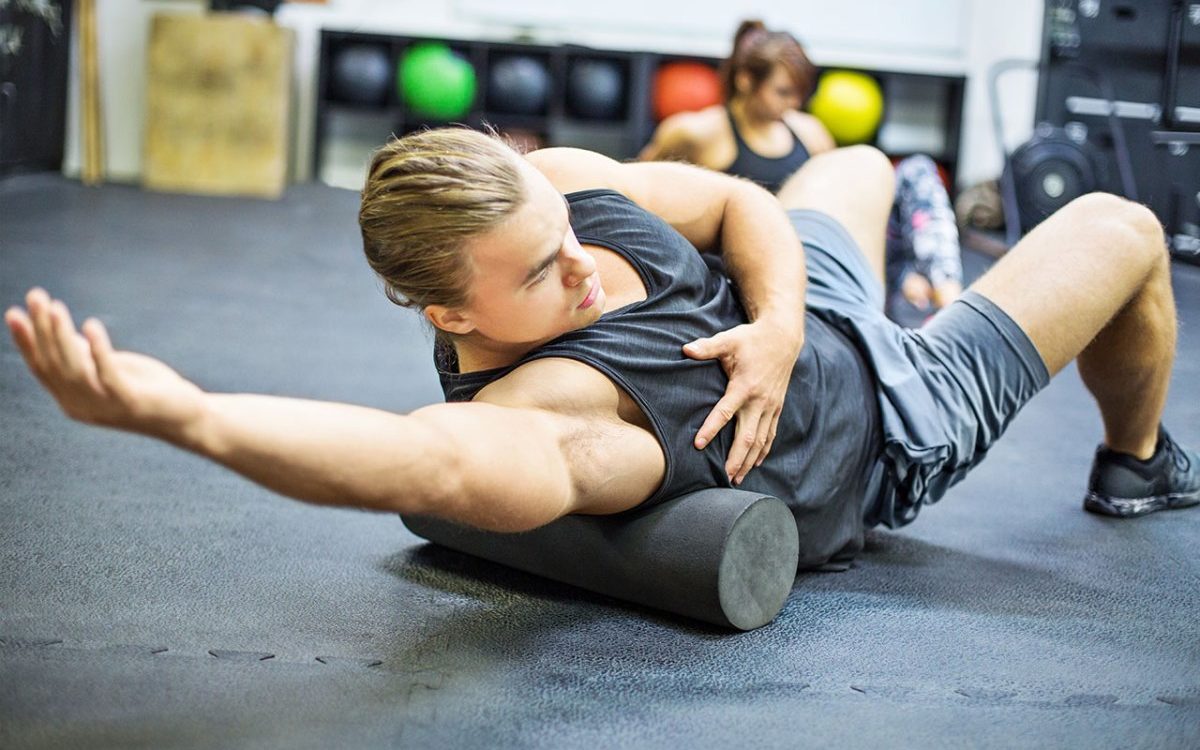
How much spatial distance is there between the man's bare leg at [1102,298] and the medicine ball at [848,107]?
498 cm

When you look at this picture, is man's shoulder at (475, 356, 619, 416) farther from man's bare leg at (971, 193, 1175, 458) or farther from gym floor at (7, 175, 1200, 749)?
man's bare leg at (971, 193, 1175, 458)

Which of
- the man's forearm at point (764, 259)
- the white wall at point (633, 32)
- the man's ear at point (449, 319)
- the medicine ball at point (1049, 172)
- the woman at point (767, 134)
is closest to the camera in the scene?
the man's ear at point (449, 319)

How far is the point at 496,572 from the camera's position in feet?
5.67

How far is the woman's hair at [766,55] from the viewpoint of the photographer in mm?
3865

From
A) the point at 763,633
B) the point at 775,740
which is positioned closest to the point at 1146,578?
the point at 763,633

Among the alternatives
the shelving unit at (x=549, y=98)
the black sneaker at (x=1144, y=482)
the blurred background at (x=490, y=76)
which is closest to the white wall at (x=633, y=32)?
the blurred background at (x=490, y=76)

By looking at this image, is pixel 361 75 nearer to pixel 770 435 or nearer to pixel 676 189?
pixel 676 189

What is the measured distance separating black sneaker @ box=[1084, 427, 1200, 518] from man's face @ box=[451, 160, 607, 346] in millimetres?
1058

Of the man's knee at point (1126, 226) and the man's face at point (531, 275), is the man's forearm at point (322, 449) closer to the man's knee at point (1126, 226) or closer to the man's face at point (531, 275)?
the man's face at point (531, 275)

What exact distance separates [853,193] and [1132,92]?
15.4 ft

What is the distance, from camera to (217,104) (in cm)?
671

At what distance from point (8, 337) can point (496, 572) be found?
1.87 meters

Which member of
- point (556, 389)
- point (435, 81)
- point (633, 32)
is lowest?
point (556, 389)

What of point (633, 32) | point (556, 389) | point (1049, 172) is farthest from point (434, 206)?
point (633, 32)
